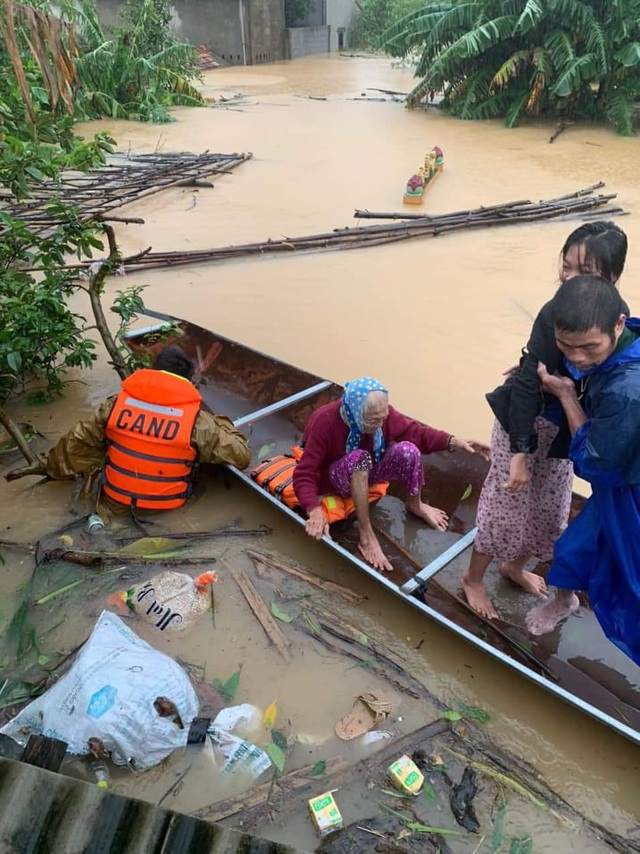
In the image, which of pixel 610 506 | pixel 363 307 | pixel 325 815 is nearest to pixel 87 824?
pixel 325 815

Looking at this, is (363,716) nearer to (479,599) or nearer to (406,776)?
(406,776)

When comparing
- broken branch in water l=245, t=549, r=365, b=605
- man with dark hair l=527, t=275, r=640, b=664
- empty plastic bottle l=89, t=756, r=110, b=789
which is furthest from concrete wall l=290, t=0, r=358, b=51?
empty plastic bottle l=89, t=756, r=110, b=789

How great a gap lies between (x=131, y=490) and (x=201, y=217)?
6.01 metres

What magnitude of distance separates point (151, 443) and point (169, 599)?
2.66 feet

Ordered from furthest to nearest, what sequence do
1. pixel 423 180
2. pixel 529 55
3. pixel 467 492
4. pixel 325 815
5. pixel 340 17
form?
pixel 340 17
pixel 529 55
pixel 423 180
pixel 467 492
pixel 325 815

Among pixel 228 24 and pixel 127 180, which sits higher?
pixel 228 24

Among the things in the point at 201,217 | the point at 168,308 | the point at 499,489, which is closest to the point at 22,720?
the point at 499,489

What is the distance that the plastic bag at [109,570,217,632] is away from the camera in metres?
2.76

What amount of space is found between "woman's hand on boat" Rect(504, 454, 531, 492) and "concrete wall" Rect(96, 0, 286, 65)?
24534mm

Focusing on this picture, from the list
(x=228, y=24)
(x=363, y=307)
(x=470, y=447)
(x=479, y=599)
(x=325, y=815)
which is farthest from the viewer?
(x=228, y=24)

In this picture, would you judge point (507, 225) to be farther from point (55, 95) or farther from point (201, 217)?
point (55, 95)

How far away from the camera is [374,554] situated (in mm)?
2951

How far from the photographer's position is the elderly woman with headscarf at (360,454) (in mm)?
2768

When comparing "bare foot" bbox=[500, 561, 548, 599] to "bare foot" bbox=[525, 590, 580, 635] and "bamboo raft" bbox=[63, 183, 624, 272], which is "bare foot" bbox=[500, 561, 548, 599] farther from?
"bamboo raft" bbox=[63, 183, 624, 272]
